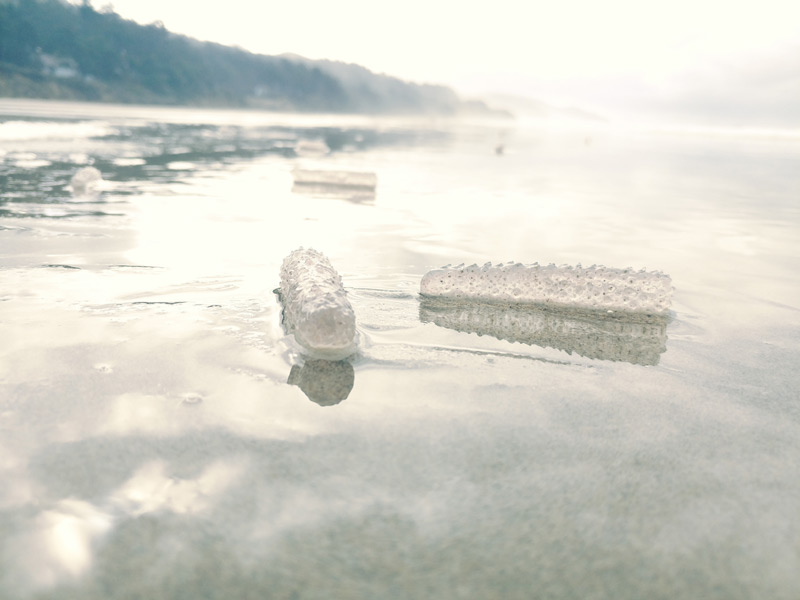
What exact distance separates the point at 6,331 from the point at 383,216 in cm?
505

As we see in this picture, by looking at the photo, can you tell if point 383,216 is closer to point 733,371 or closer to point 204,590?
point 733,371

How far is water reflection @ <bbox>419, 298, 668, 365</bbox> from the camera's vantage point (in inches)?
140

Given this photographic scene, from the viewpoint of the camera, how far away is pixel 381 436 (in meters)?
2.46

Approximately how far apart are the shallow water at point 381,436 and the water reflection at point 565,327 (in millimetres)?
21

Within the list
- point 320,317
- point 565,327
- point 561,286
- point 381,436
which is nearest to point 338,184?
point 561,286

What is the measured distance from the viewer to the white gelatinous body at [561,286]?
419 centimetres

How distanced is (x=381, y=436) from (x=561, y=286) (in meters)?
2.27

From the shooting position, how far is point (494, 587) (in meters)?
1.71

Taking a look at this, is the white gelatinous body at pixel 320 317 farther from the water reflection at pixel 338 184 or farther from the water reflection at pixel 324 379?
the water reflection at pixel 338 184

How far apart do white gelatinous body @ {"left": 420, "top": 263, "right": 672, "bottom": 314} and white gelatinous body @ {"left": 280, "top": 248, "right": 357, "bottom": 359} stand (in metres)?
1.08

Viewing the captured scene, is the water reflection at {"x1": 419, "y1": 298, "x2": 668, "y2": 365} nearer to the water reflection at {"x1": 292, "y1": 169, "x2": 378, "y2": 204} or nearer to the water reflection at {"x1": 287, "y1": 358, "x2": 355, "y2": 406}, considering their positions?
the water reflection at {"x1": 287, "y1": 358, "x2": 355, "y2": 406}

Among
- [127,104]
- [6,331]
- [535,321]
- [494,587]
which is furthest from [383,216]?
[127,104]

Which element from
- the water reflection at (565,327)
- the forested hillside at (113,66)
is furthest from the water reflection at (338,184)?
the forested hillside at (113,66)

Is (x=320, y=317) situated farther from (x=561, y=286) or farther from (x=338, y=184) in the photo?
(x=338, y=184)
